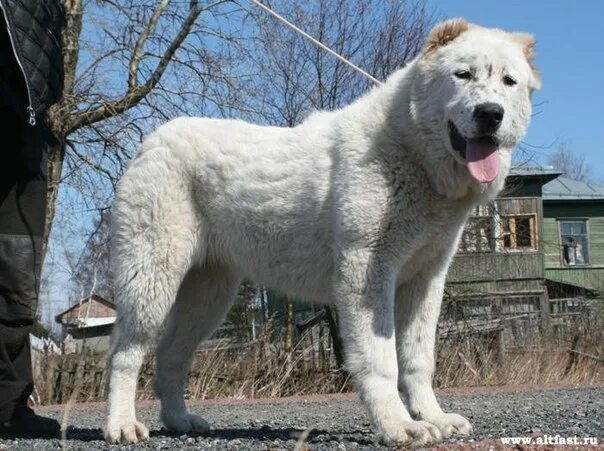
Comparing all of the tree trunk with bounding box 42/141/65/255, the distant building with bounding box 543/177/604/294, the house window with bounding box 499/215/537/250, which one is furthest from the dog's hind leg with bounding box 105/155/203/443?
the distant building with bounding box 543/177/604/294

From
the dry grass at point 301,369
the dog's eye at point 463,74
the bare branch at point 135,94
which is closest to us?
the dog's eye at point 463,74

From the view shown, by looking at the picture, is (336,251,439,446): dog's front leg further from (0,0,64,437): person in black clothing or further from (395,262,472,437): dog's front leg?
(0,0,64,437): person in black clothing

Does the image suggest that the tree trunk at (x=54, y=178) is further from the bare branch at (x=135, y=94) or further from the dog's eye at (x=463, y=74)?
the dog's eye at (x=463, y=74)

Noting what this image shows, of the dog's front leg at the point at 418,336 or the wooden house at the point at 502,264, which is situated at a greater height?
the wooden house at the point at 502,264

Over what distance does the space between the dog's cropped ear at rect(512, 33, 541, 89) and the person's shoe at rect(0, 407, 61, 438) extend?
3.43 m

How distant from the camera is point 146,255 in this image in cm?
481

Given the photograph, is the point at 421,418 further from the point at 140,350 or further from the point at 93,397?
the point at 93,397

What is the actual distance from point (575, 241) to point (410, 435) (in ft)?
120

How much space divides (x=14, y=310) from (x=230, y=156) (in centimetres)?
158

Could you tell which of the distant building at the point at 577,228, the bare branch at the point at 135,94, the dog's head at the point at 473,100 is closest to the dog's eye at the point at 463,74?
the dog's head at the point at 473,100

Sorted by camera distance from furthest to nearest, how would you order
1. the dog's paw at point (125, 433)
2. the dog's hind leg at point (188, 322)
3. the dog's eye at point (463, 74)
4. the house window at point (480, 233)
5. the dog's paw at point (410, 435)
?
the house window at point (480, 233)
the dog's hind leg at point (188, 322)
the dog's paw at point (125, 433)
the dog's eye at point (463, 74)
the dog's paw at point (410, 435)

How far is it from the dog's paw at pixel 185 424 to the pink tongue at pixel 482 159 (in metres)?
2.31

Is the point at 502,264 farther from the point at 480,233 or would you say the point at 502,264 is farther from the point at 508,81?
Answer: the point at 508,81

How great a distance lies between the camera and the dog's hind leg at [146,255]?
4742 millimetres
